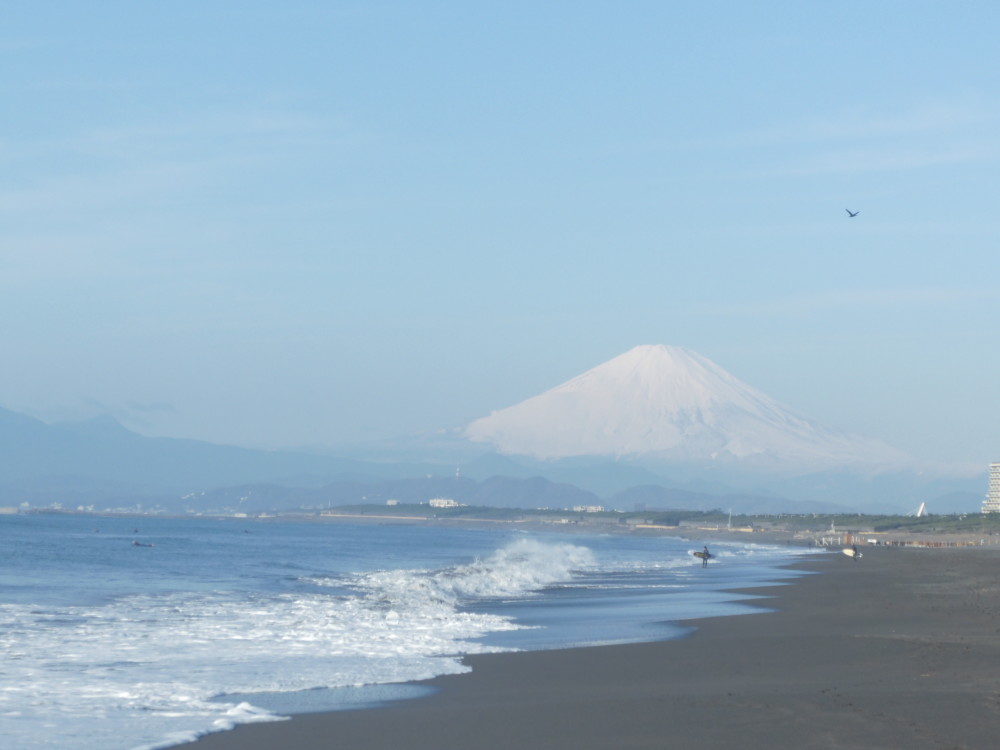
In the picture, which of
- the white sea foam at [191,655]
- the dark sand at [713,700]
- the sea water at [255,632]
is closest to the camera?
the dark sand at [713,700]

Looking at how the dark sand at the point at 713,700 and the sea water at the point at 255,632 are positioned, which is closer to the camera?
the dark sand at the point at 713,700

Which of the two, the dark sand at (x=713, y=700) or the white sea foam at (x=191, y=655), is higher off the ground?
the dark sand at (x=713, y=700)

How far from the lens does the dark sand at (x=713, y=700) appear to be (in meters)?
11.8

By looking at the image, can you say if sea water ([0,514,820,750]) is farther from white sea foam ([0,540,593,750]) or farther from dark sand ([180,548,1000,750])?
dark sand ([180,548,1000,750])

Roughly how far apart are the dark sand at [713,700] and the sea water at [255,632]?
1088 mm

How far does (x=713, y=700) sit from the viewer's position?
13.9 meters

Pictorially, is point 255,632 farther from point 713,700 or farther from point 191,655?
point 713,700

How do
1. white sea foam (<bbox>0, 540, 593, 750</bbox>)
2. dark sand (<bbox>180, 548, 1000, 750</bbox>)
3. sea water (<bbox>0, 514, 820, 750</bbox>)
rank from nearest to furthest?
1. dark sand (<bbox>180, 548, 1000, 750</bbox>)
2. white sea foam (<bbox>0, 540, 593, 750</bbox>)
3. sea water (<bbox>0, 514, 820, 750</bbox>)

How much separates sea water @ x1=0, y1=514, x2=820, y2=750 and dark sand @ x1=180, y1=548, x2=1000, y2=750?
1.09 m

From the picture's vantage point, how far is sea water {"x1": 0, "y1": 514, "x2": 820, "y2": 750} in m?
14.1

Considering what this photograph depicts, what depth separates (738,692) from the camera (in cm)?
1448

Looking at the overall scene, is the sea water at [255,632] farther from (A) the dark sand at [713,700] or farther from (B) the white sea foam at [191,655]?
(A) the dark sand at [713,700]

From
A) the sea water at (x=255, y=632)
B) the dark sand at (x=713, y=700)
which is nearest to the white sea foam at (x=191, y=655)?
the sea water at (x=255, y=632)

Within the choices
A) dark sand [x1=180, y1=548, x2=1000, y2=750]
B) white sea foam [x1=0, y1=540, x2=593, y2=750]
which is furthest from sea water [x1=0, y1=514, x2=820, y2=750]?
dark sand [x1=180, y1=548, x2=1000, y2=750]
